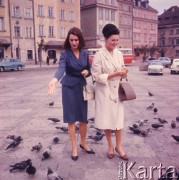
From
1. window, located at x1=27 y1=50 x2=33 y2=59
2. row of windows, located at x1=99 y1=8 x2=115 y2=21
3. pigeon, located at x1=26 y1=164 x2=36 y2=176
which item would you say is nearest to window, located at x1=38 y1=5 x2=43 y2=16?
window, located at x1=27 y1=50 x2=33 y2=59

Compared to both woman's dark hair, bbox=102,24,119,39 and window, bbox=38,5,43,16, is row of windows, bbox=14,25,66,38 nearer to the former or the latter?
window, bbox=38,5,43,16

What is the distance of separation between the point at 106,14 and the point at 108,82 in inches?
2028

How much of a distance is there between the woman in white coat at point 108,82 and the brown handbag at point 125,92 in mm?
78

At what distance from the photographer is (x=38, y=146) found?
4703mm

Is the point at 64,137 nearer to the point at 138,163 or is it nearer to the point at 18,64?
the point at 138,163

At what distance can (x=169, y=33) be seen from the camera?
73.1 m

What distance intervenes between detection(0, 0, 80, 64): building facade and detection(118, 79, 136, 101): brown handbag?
116 ft

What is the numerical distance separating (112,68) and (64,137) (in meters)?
2.11

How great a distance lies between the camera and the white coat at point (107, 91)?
13.2ft

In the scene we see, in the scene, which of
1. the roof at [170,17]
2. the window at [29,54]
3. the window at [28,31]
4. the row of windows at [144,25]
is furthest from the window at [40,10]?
the roof at [170,17]

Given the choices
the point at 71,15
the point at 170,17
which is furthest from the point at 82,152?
the point at 170,17

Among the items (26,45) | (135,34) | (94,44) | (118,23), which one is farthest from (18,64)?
(135,34)

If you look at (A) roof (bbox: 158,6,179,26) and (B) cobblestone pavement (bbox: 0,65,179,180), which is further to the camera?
(A) roof (bbox: 158,6,179,26)

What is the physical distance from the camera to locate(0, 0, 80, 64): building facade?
128 feet
